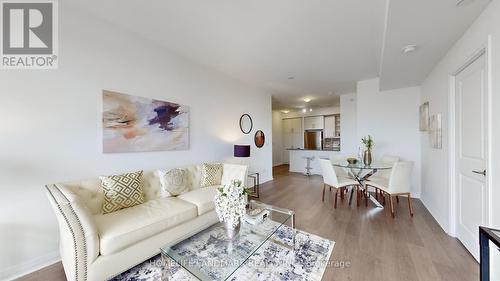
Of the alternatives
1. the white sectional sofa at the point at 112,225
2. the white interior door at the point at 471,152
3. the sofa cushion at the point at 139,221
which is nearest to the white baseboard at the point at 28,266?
the white sectional sofa at the point at 112,225

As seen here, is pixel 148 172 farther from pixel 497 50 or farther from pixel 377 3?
pixel 497 50

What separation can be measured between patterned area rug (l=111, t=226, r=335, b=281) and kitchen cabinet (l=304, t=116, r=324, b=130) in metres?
6.48

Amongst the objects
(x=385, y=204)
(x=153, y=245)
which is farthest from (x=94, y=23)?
(x=385, y=204)

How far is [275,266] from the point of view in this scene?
6.07 feet

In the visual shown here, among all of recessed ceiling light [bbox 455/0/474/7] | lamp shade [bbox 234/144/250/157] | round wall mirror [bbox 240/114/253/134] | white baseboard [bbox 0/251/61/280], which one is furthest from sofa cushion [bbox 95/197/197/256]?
recessed ceiling light [bbox 455/0/474/7]

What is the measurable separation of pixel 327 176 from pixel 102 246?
11.1 ft

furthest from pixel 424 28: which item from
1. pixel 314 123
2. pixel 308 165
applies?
pixel 314 123

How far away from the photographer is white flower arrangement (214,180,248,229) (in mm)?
1762

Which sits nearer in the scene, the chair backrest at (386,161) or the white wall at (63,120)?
the white wall at (63,120)

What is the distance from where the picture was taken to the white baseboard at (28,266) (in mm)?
1706

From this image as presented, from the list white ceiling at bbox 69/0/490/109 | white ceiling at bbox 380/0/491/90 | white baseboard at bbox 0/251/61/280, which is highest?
white ceiling at bbox 69/0/490/109

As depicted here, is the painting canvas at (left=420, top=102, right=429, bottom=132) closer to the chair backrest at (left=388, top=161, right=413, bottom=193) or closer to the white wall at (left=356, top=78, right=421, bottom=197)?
the white wall at (left=356, top=78, right=421, bottom=197)

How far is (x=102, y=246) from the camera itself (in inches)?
62.0

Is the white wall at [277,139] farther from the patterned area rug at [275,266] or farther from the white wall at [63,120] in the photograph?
the patterned area rug at [275,266]
